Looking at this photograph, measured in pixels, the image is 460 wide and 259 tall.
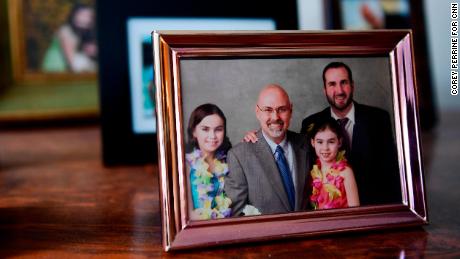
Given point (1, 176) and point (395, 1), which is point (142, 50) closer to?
point (1, 176)

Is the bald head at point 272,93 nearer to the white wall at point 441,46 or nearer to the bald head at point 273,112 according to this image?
the bald head at point 273,112

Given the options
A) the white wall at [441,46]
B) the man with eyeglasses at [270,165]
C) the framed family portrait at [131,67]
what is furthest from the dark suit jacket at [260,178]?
the white wall at [441,46]

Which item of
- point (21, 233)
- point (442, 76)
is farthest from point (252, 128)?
point (442, 76)

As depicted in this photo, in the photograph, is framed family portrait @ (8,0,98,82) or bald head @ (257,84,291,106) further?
framed family portrait @ (8,0,98,82)

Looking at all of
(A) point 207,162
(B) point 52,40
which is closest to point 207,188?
(A) point 207,162

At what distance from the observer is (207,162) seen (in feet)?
1.49

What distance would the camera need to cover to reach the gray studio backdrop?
46 centimetres

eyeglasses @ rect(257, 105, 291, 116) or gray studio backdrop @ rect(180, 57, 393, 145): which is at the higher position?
gray studio backdrop @ rect(180, 57, 393, 145)

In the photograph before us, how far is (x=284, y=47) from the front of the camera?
480mm

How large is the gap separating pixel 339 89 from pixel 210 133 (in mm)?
146

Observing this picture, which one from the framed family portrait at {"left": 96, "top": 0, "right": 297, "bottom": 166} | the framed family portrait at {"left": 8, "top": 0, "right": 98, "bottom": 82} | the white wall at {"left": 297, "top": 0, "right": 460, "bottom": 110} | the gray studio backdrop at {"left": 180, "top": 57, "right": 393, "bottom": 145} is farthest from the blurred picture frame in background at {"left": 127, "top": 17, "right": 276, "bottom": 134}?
the white wall at {"left": 297, "top": 0, "right": 460, "bottom": 110}

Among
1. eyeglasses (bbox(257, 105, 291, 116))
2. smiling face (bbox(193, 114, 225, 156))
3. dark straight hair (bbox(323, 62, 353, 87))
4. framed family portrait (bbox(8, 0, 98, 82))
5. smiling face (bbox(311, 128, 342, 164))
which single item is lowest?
smiling face (bbox(311, 128, 342, 164))

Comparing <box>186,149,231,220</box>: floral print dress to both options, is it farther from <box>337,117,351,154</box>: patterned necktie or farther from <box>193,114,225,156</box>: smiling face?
<box>337,117,351,154</box>: patterned necktie

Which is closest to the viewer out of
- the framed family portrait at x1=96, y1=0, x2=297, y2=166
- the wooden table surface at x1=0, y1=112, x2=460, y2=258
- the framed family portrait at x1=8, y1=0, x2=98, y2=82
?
the wooden table surface at x1=0, y1=112, x2=460, y2=258
